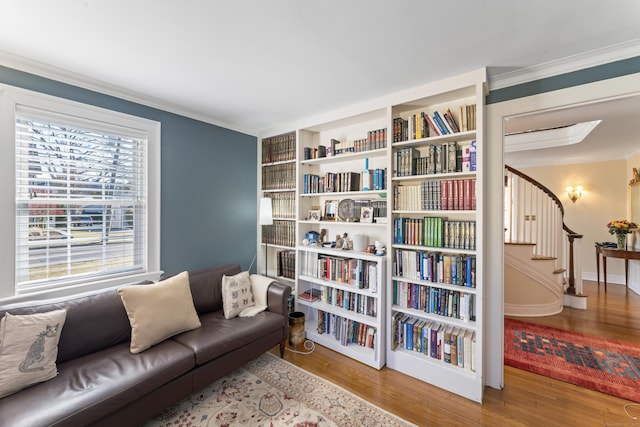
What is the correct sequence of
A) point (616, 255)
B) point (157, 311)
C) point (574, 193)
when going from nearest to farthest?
point (157, 311)
point (616, 255)
point (574, 193)

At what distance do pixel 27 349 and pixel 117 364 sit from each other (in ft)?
1.53

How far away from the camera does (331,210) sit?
308 centimetres

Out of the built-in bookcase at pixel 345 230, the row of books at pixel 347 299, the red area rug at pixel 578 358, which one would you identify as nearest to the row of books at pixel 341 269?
the built-in bookcase at pixel 345 230

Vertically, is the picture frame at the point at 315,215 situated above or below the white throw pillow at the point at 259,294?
above

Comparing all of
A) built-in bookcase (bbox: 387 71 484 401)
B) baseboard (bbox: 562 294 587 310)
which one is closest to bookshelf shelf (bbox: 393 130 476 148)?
built-in bookcase (bbox: 387 71 484 401)

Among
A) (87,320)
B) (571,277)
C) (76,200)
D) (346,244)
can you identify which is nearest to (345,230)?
(346,244)

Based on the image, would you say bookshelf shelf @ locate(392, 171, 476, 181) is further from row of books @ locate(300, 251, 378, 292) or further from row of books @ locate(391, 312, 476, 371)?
row of books @ locate(391, 312, 476, 371)

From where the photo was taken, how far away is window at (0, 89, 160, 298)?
6.56 feet

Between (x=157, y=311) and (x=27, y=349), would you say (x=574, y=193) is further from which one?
(x=27, y=349)

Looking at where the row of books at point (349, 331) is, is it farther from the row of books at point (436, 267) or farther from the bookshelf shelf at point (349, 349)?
the row of books at point (436, 267)

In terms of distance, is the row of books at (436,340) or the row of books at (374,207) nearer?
the row of books at (436,340)

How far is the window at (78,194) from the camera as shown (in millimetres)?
1998

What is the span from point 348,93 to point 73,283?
2.91m

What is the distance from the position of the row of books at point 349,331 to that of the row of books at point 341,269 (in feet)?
1.30
